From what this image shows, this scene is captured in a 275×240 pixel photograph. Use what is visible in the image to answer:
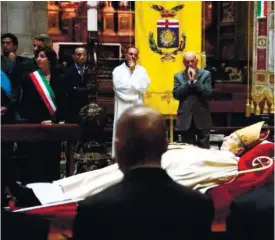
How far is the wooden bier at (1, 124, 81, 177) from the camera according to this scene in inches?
221

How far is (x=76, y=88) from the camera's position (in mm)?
7148

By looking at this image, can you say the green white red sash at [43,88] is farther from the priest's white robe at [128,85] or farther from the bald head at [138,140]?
the bald head at [138,140]

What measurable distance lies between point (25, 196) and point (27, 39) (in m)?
7.99

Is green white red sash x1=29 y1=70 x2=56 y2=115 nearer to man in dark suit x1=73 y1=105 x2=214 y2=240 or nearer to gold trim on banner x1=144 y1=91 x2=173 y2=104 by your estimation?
gold trim on banner x1=144 y1=91 x2=173 y2=104

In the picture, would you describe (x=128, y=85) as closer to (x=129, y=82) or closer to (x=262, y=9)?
(x=129, y=82)

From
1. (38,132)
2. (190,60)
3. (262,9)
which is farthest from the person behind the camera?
(262,9)

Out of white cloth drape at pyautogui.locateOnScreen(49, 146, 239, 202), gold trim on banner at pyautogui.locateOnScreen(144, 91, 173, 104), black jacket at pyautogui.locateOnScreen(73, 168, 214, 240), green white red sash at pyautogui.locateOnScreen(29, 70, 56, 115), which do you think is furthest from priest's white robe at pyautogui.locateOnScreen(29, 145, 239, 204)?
gold trim on banner at pyautogui.locateOnScreen(144, 91, 173, 104)

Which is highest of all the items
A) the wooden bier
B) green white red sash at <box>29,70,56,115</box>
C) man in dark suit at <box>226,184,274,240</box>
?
green white red sash at <box>29,70,56,115</box>

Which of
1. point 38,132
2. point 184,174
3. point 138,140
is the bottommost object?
point 184,174

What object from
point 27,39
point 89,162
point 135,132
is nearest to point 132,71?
point 89,162

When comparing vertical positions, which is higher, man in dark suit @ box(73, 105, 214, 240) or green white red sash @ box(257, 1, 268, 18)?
green white red sash @ box(257, 1, 268, 18)

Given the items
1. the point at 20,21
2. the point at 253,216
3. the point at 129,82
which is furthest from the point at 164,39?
the point at 253,216

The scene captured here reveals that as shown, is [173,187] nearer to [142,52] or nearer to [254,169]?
[254,169]

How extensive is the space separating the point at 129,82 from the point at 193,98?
859 millimetres
